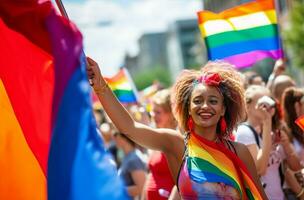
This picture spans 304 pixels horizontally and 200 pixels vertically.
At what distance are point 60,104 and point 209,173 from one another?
3.79 feet

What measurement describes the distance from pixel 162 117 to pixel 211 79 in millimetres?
1837

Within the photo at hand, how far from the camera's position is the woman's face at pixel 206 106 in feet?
13.6

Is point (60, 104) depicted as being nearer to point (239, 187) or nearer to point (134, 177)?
point (239, 187)

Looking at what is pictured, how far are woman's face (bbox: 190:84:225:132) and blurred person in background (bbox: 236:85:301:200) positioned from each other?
0.93m

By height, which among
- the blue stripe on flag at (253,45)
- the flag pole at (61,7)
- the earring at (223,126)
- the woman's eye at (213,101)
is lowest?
the blue stripe on flag at (253,45)

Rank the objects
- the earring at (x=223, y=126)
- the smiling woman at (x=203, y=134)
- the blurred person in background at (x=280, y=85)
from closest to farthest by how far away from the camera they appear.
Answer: the smiling woman at (x=203, y=134) → the earring at (x=223, y=126) → the blurred person in background at (x=280, y=85)

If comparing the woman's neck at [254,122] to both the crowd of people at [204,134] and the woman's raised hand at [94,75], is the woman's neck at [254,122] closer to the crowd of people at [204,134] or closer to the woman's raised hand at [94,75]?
the crowd of people at [204,134]

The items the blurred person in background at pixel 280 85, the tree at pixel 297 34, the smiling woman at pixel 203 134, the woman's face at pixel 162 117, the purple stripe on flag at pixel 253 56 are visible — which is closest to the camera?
the smiling woman at pixel 203 134

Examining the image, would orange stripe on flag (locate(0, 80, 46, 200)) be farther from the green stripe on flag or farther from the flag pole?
the green stripe on flag

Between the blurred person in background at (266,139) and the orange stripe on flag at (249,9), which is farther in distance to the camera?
the orange stripe on flag at (249,9)

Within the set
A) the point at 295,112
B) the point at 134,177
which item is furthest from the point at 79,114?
the point at 134,177

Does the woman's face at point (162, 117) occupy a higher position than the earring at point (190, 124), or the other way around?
the earring at point (190, 124)

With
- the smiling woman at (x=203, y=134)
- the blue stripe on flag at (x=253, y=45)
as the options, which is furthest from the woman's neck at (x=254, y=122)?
the blue stripe on flag at (x=253, y=45)

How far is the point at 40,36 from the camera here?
332 centimetres
